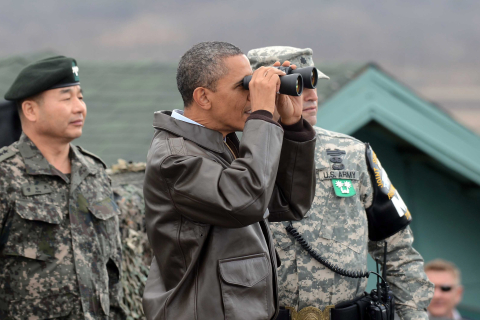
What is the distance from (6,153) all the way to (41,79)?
1.46 ft

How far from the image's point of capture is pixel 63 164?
3.57 metres

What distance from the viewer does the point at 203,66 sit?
2.27m

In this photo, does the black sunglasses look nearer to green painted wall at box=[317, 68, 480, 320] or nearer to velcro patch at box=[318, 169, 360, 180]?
green painted wall at box=[317, 68, 480, 320]

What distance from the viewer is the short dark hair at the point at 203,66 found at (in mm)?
2256

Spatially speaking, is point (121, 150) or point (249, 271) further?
point (121, 150)

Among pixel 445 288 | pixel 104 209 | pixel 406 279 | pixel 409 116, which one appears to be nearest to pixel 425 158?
pixel 409 116

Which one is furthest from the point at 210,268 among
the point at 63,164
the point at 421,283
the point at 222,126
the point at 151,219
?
the point at 63,164

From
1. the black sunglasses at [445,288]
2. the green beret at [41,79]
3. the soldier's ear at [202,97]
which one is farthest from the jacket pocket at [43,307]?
the black sunglasses at [445,288]

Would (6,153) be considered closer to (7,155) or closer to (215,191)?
(7,155)

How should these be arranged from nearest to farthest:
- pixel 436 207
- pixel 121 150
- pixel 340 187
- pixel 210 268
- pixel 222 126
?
1. pixel 210 268
2. pixel 222 126
3. pixel 340 187
4. pixel 121 150
5. pixel 436 207

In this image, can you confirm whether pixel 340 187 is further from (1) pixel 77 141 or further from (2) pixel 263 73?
(1) pixel 77 141

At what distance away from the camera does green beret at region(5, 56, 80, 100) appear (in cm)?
347

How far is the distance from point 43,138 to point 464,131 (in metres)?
3.38

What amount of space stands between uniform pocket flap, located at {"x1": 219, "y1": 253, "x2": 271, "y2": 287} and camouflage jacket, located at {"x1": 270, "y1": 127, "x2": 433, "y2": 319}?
0.80 meters
